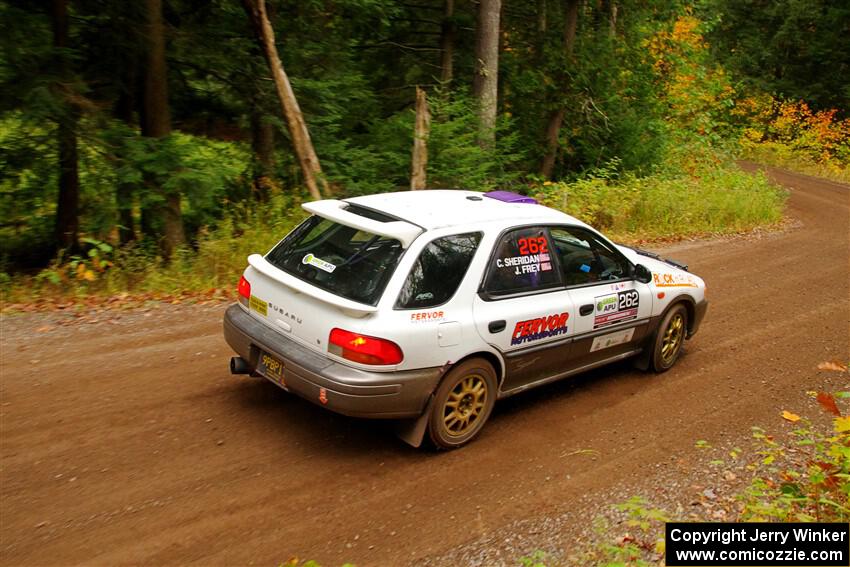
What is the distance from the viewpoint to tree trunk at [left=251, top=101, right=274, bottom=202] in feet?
40.1

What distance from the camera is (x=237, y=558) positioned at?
13.0ft

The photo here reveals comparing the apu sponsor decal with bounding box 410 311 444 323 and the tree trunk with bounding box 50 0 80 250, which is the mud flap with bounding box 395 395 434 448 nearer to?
the apu sponsor decal with bounding box 410 311 444 323

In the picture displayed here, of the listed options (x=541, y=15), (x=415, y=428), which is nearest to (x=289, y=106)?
(x=415, y=428)

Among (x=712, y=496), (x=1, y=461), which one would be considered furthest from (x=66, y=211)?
(x=712, y=496)

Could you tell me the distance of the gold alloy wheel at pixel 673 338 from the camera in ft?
23.4

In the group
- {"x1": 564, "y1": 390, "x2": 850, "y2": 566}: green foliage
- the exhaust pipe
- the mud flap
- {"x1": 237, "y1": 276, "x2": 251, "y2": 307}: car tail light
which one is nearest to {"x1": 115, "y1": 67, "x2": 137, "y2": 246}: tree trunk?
{"x1": 237, "y1": 276, "x2": 251, "y2": 307}: car tail light

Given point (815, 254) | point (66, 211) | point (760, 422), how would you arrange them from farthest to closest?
point (815, 254), point (66, 211), point (760, 422)

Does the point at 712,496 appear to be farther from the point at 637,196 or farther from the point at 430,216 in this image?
the point at 637,196

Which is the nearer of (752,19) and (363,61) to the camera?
(363,61)

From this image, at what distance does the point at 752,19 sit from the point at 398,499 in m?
44.2

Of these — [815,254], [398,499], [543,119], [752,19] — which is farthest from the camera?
[752,19]

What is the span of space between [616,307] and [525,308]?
4.14ft

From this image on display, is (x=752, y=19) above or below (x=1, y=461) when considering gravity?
above

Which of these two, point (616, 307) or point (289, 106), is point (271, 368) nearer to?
point (616, 307)
